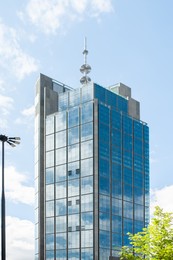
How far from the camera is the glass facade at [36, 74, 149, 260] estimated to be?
439 ft

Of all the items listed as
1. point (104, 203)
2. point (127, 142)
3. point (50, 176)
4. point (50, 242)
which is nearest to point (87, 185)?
point (104, 203)

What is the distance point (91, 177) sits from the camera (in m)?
135

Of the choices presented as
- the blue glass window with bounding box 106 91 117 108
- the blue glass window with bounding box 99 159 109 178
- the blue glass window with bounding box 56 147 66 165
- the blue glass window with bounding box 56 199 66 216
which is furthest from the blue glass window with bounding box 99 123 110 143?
the blue glass window with bounding box 56 199 66 216

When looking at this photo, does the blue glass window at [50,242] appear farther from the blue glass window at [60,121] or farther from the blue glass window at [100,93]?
the blue glass window at [100,93]

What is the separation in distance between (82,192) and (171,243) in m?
90.1

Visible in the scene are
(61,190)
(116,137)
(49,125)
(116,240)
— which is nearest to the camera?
(116,240)

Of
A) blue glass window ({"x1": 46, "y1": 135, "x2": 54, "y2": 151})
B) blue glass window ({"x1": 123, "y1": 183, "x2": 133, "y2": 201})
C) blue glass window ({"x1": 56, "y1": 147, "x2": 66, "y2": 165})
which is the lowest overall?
blue glass window ({"x1": 123, "y1": 183, "x2": 133, "y2": 201})

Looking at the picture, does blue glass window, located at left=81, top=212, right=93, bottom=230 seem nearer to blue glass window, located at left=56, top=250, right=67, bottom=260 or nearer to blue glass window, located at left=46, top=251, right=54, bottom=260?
blue glass window, located at left=56, top=250, right=67, bottom=260

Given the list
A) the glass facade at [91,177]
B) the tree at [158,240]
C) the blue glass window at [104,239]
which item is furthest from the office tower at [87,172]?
the tree at [158,240]

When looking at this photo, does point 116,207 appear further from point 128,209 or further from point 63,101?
point 63,101

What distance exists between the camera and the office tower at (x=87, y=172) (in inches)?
5285

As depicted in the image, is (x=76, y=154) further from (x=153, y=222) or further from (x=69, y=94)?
(x=153, y=222)

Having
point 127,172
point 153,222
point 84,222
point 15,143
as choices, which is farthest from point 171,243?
point 127,172

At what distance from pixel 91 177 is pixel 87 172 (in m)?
1.96
